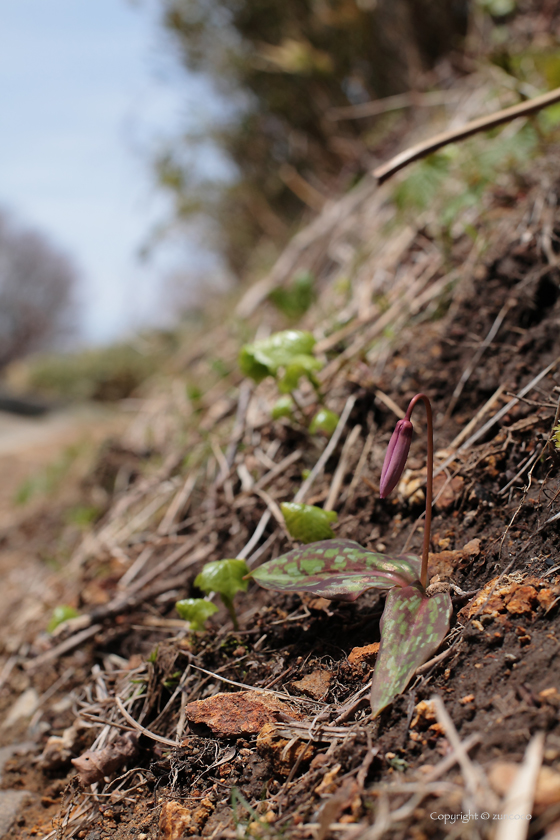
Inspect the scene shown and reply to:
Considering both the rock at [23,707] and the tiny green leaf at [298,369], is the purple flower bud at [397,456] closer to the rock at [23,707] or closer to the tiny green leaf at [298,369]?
the tiny green leaf at [298,369]

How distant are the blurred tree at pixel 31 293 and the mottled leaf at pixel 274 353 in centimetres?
2396

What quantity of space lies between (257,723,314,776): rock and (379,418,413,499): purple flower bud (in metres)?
0.48

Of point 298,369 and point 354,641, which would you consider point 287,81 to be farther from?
point 354,641

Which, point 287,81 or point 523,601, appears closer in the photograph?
point 523,601

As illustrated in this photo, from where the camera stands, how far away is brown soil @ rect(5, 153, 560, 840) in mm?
863

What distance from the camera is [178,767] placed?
111 centimetres

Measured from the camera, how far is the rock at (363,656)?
1134mm

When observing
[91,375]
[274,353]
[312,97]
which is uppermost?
[312,97]

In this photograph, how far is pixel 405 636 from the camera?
1034 mm

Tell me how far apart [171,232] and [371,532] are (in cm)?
487

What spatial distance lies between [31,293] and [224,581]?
83.6 ft

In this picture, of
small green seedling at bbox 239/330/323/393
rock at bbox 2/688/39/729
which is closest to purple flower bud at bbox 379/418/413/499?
small green seedling at bbox 239/330/323/393

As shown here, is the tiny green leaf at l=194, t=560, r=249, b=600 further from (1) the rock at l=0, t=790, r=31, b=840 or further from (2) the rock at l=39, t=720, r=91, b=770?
(1) the rock at l=0, t=790, r=31, b=840

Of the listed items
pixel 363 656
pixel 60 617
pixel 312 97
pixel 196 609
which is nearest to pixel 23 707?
pixel 60 617
